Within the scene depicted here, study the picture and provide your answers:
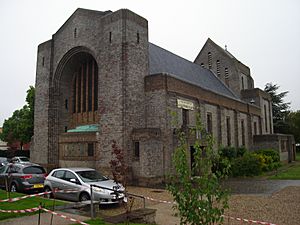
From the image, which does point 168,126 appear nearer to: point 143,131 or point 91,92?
point 143,131

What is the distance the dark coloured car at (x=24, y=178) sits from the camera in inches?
560

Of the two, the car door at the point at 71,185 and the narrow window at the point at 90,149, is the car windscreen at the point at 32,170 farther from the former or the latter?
the narrow window at the point at 90,149

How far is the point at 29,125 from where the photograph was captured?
41.5 meters

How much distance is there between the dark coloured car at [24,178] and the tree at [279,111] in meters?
48.6

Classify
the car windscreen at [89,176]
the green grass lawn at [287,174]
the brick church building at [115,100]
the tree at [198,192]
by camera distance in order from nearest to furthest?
the tree at [198,192]
the car windscreen at [89,176]
the brick church building at [115,100]
the green grass lawn at [287,174]

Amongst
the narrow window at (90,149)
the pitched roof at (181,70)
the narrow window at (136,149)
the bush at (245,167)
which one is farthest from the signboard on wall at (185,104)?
the narrow window at (90,149)

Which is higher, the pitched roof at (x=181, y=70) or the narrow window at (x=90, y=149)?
the pitched roof at (x=181, y=70)

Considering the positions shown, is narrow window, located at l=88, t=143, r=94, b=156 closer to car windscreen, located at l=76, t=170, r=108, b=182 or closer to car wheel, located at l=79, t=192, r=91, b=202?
car windscreen, located at l=76, t=170, r=108, b=182

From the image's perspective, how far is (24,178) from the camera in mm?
14328

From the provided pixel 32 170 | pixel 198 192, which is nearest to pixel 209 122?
pixel 32 170

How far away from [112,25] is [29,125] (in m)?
26.5

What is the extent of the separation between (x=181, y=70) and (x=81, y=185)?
64.5 ft

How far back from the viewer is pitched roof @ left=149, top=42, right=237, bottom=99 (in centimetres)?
2460

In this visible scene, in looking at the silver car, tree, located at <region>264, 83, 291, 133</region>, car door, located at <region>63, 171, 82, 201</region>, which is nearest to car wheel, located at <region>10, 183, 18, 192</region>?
the silver car
